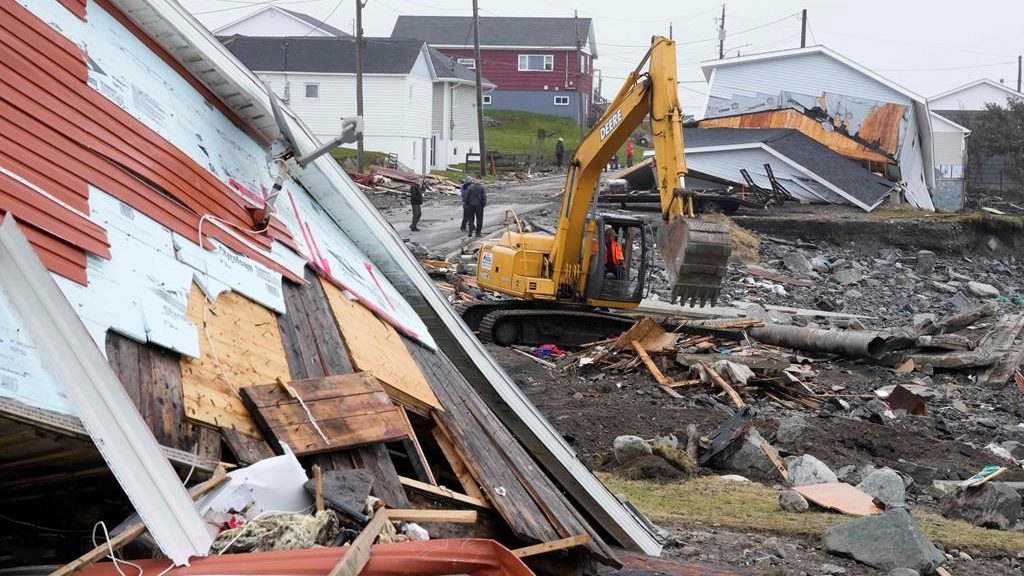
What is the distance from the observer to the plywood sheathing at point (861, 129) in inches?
1746

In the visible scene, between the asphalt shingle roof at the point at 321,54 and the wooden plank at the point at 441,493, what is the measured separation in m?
46.5

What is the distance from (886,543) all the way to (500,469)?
3338 mm

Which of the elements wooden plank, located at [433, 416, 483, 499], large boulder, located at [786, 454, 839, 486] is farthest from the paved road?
wooden plank, located at [433, 416, 483, 499]

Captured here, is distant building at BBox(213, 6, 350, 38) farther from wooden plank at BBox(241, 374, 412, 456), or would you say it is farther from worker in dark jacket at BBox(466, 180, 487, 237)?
wooden plank at BBox(241, 374, 412, 456)

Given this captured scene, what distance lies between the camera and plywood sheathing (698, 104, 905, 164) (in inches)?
1746

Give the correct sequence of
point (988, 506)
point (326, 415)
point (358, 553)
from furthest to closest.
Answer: point (988, 506) → point (326, 415) → point (358, 553)

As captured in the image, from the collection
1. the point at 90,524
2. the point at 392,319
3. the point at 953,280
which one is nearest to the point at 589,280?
the point at 392,319

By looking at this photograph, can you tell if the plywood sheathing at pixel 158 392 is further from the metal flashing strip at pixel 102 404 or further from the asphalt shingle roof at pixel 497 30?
the asphalt shingle roof at pixel 497 30

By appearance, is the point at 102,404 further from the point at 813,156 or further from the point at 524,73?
the point at 524,73

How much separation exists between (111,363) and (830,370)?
15.5 metres

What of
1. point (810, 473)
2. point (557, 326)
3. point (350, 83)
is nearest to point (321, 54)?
point (350, 83)

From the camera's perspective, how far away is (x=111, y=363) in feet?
18.2

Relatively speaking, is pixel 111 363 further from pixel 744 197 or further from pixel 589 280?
pixel 744 197

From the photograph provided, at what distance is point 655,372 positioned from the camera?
17578mm
